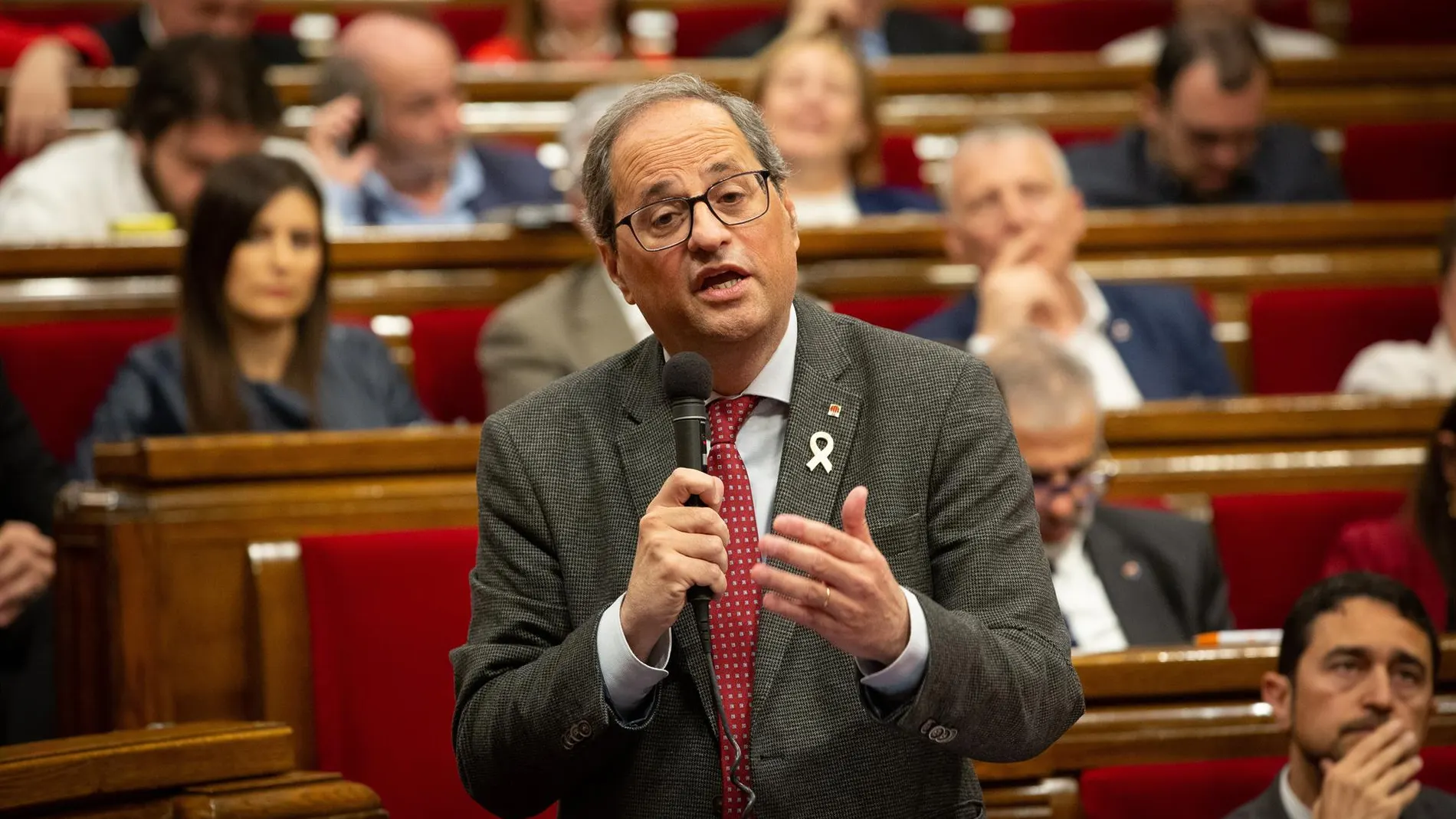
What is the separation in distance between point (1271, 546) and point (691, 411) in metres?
1.03

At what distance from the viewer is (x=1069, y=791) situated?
1247 millimetres

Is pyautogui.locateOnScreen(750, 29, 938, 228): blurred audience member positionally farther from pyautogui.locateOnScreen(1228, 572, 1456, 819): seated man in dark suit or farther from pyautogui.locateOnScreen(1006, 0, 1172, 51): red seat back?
pyautogui.locateOnScreen(1228, 572, 1456, 819): seated man in dark suit

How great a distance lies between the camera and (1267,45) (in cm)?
321

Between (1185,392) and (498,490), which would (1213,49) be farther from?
(498,490)

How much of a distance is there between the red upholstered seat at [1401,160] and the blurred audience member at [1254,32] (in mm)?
247

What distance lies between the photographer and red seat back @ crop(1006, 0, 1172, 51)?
10.8 feet

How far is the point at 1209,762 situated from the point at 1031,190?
96cm

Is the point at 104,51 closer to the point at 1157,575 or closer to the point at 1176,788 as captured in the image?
the point at 1157,575

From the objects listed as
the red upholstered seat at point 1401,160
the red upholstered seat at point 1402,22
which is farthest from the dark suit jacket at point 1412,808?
the red upholstered seat at point 1402,22

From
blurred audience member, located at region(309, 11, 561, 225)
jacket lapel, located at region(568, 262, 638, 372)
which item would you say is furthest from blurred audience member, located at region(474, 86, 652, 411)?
blurred audience member, located at region(309, 11, 561, 225)

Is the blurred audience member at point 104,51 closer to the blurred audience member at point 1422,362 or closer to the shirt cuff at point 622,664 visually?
the blurred audience member at point 1422,362

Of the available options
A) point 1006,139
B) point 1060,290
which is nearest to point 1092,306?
point 1060,290

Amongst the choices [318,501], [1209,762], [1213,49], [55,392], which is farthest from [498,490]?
[1213,49]

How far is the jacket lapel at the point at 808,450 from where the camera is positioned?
0.97 meters
